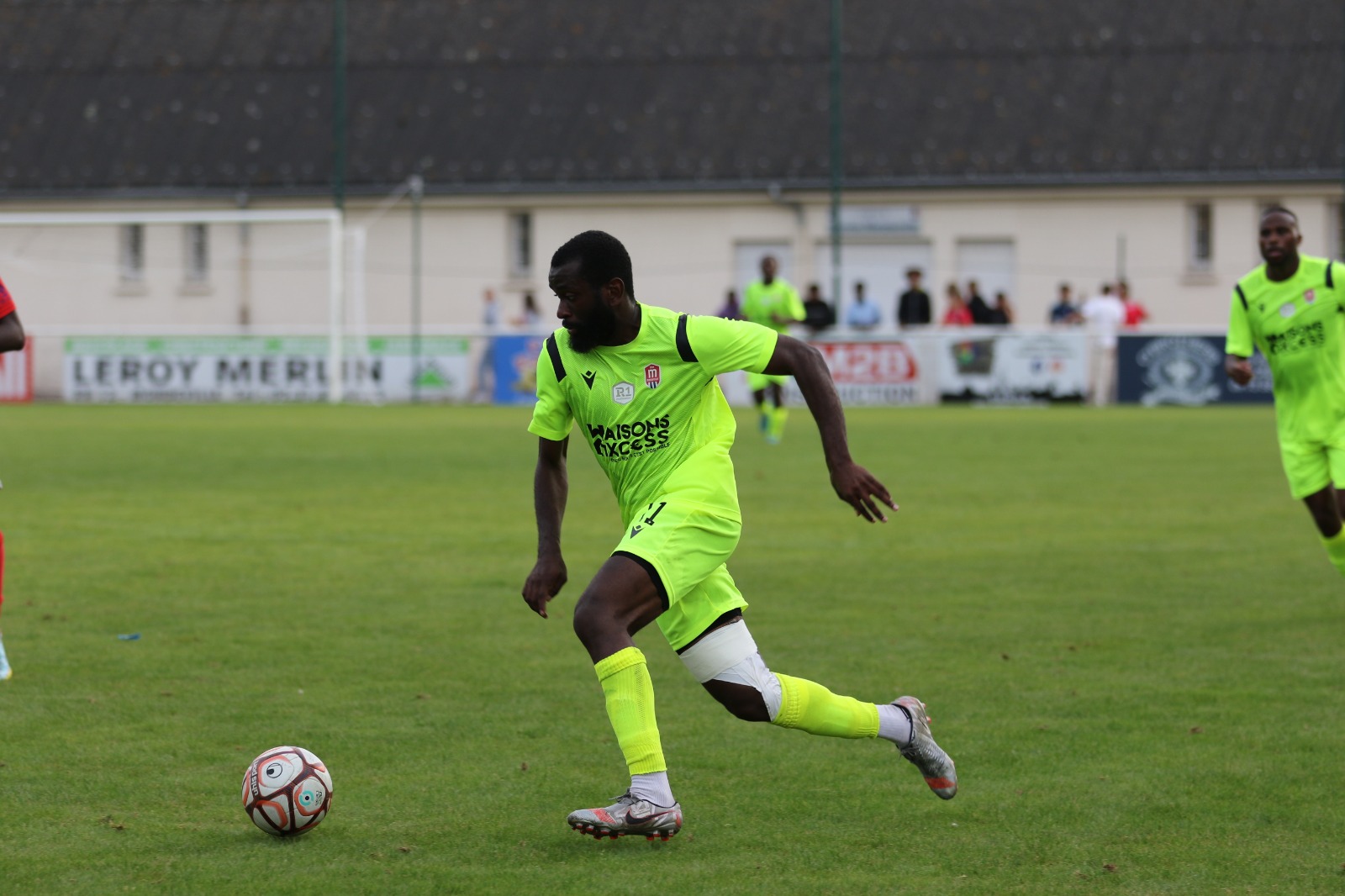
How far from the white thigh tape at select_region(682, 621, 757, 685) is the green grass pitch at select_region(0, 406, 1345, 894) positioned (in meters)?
0.49

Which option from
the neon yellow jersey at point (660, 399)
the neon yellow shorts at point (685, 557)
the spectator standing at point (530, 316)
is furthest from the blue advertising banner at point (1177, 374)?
the neon yellow shorts at point (685, 557)

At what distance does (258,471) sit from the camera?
18.5 meters

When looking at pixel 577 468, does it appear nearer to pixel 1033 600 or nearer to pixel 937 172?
pixel 1033 600

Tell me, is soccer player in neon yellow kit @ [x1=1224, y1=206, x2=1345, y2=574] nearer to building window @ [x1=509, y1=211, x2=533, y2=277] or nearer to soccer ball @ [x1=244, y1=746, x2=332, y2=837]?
soccer ball @ [x1=244, y1=746, x2=332, y2=837]

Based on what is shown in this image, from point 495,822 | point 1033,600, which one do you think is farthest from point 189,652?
point 1033,600

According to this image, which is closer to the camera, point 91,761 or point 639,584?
A: point 639,584

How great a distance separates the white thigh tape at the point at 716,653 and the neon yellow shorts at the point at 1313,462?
502cm

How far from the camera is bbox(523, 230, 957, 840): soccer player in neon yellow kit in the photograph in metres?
5.30

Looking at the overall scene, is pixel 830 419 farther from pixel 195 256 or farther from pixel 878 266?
pixel 195 256

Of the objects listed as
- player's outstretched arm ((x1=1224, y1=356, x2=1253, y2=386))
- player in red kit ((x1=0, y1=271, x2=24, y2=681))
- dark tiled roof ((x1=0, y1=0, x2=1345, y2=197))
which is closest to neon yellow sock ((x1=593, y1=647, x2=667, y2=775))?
player in red kit ((x1=0, y1=271, x2=24, y2=681))

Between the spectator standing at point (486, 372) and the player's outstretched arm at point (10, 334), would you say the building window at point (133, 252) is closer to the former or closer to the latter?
the spectator standing at point (486, 372)

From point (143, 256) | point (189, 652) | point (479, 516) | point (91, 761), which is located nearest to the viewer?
point (91, 761)

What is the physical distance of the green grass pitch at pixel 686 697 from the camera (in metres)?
5.25

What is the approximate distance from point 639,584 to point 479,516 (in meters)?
9.26
